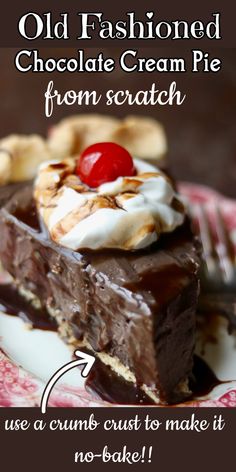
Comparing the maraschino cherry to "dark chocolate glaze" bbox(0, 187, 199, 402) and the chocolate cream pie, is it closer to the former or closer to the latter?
the chocolate cream pie

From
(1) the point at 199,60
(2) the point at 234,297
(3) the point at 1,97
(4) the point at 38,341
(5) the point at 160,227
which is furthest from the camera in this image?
(3) the point at 1,97

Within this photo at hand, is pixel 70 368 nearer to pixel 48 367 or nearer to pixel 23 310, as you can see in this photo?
pixel 48 367

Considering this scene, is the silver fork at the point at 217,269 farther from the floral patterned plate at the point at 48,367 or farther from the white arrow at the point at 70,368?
the white arrow at the point at 70,368

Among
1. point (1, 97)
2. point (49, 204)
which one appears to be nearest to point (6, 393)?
point (49, 204)

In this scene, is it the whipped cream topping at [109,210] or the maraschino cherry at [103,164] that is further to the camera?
the maraschino cherry at [103,164]

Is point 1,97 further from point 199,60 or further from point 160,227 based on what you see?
point 160,227

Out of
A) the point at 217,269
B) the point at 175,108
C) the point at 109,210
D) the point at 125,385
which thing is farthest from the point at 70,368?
the point at 175,108

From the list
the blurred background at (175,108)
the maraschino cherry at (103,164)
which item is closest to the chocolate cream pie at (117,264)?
the maraschino cherry at (103,164)
